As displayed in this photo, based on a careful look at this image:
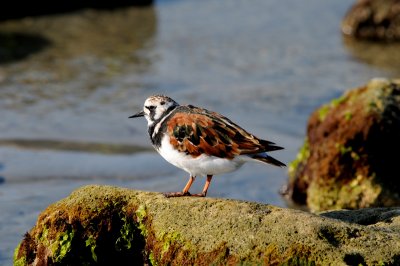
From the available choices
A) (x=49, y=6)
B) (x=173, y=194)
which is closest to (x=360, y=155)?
(x=173, y=194)

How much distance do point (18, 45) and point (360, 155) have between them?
32.7 feet

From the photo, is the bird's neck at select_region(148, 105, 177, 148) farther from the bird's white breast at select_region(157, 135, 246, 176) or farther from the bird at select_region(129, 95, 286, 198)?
the bird's white breast at select_region(157, 135, 246, 176)

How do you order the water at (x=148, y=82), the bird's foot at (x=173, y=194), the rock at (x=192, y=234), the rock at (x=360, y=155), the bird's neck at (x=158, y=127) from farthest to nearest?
the water at (x=148, y=82)
the rock at (x=360, y=155)
the bird's neck at (x=158, y=127)
the bird's foot at (x=173, y=194)
the rock at (x=192, y=234)

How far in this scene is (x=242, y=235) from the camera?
16.3ft

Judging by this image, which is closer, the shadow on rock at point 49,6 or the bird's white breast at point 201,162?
the bird's white breast at point 201,162

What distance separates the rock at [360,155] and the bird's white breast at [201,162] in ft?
8.97

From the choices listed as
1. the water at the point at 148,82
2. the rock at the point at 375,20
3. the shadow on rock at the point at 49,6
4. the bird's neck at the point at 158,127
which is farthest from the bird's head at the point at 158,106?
→ the shadow on rock at the point at 49,6

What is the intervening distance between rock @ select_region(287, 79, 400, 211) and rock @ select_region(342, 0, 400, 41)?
9401 millimetres

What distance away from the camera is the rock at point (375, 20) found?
57.4 ft

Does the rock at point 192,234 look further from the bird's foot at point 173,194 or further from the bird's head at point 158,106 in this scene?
the bird's head at point 158,106

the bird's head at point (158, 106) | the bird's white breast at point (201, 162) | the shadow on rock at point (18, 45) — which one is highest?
the shadow on rock at point (18, 45)

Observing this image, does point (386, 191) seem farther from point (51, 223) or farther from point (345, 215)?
point (51, 223)

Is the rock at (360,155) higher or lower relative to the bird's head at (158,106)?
lower

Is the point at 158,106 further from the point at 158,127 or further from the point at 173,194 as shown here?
the point at 173,194
